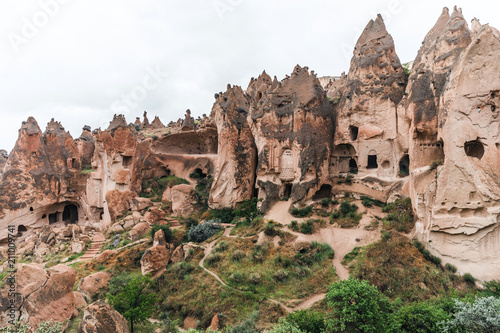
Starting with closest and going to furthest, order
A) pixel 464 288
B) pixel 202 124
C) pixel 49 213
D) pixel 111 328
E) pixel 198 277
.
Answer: pixel 111 328 → pixel 464 288 → pixel 198 277 → pixel 49 213 → pixel 202 124

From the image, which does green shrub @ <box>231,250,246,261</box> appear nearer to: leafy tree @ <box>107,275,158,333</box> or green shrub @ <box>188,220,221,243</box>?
green shrub @ <box>188,220,221,243</box>

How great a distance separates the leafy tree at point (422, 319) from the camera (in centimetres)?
952

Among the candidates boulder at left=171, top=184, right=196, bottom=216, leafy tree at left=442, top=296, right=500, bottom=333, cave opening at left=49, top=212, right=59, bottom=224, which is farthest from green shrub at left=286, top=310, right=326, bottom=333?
cave opening at left=49, top=212, right=59, bottom=224

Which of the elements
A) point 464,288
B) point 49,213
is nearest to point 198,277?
point 464,288

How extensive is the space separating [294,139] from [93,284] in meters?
17.5

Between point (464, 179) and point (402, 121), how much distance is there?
7870 millimetres

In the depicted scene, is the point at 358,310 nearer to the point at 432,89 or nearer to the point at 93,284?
the point at 93,284

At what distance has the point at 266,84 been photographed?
36062mm

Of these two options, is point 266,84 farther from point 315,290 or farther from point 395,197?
point 315,290

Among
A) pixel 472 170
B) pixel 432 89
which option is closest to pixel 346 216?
pixel 472 170

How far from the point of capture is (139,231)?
912 inches

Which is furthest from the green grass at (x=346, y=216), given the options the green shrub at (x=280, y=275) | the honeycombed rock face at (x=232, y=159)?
the honeycombed rock face at (x=232, y=159)

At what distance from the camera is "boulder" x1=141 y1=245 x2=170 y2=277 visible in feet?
59.8

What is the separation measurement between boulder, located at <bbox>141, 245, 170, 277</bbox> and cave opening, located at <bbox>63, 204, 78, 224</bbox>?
20.5m
